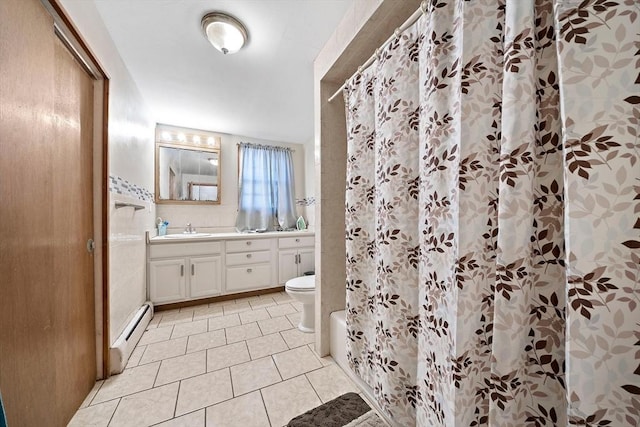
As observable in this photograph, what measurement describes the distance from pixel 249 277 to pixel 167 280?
0.84 m

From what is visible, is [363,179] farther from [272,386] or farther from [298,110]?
[298,110]

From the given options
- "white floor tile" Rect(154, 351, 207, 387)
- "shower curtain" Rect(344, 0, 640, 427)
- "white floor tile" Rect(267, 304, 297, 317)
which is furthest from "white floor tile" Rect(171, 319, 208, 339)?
"shower curtain" Rect(344, 0, 640, 427)

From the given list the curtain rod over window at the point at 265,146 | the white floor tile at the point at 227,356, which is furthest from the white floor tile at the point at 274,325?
the curtain rod over window at the point at 265,146

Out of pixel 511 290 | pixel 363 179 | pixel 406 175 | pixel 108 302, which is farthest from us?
pixel 108 302

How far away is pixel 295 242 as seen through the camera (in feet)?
9.91

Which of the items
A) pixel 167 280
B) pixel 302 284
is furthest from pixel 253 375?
pixel 167 280

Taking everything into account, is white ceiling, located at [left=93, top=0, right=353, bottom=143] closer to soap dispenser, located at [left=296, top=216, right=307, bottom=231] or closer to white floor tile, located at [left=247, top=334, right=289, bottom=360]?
soap dispenser, located at [left=296, top=216, right=307, bottom=231]

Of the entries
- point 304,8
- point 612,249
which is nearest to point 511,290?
point 612,249

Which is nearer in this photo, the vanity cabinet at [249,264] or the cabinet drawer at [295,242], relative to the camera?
the vanity cabinet at [249,264]

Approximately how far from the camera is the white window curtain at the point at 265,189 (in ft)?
10.6

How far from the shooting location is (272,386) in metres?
1.32

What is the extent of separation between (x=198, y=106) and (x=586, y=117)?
284 cm

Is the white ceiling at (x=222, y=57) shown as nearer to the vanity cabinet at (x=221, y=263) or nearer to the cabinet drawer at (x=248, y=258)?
the vanity cabinet at (x=221, y=263)

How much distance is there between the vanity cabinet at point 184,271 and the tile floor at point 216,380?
36cm
